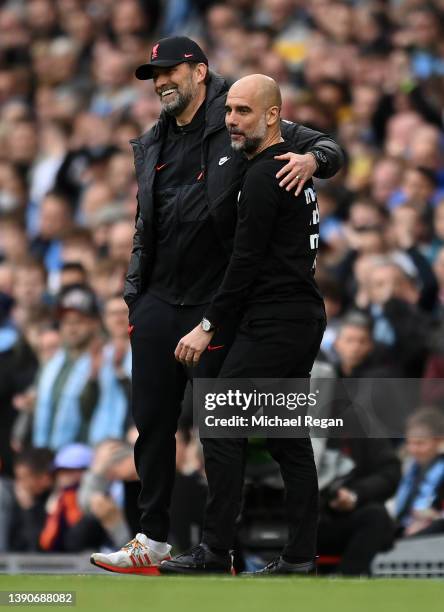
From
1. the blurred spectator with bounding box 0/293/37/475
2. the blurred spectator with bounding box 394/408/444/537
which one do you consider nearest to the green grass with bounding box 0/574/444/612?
the blurred spectator with bounding box 394/408/444/537

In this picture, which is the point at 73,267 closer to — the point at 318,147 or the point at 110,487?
the point at 110,487

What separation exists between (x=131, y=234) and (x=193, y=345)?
19.2 feet

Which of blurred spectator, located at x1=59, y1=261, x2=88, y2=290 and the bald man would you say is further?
blurred spectator, located at x1=59, y1=261, x2=88, y2=290

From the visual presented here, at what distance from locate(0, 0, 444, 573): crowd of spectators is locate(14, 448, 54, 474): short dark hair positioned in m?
0.01

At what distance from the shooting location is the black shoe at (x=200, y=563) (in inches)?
285

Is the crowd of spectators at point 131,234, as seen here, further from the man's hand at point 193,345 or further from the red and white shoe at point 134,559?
the man's hand at point 193,345

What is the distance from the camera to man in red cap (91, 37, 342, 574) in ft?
24.5

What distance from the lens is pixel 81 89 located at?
1777cm

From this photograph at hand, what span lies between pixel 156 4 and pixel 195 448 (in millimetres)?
9034

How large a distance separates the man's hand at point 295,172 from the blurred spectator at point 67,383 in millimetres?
5256

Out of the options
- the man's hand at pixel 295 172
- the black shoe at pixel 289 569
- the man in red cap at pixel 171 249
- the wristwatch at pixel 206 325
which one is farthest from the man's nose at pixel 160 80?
the black shoe at pixel 289 569

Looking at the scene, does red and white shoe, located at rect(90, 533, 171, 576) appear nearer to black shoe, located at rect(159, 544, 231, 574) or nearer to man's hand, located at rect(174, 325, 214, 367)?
black shoe, located at rect(159, 544, 231, 574)

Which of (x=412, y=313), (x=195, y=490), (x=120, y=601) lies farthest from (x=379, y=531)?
(x=120, y=601)

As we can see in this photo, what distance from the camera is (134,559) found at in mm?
7484
